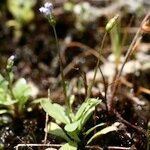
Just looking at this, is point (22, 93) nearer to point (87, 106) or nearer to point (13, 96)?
point (13, 96)

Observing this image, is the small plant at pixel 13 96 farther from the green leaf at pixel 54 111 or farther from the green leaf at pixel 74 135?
the green leaf at pixel 74 135

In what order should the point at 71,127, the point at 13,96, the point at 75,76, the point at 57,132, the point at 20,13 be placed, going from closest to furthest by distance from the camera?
the point at 71,127 < the point at 57,132 < the point at 13,96 < the point at 75,76 < the point at 20,13

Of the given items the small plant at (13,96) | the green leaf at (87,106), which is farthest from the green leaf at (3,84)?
the green leaf at (87,106)

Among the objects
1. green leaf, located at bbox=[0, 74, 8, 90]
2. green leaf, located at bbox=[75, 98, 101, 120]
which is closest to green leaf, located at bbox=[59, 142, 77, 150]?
green leaf, located at bbox=[75, 98, 101, 120]

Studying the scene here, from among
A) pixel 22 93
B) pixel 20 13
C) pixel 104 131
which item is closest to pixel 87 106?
pixel 104 131

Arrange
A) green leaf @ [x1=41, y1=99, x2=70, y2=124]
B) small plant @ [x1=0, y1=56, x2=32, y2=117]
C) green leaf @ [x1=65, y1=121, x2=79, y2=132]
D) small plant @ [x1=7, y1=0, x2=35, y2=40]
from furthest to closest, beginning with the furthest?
small plant @ [x1=7, y1=0, x2=35, y2=40], small plant @ [x1=0, y1=56, x2=32, y2=117], green leaf @ [x1=41, y1=99, x2=70, y2=124], green leaf @ [x1=65, y1=121, x2=79, y2=132]

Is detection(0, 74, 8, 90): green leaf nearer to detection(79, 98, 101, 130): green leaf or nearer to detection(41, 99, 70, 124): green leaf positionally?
detection(41, 99, 70, 124): green leaf

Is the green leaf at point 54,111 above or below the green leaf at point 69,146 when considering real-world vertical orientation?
above

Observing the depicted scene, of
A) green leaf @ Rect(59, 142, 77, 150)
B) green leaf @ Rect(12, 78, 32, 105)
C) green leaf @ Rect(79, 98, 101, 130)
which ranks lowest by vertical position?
green leaf @ Rect(59, 142, 77, 150)

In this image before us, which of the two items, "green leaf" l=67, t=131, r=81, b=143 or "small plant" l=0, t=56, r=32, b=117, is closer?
"green leaf" l=67, t=131, r=81, b=143

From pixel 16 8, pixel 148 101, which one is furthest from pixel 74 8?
pixel 148 101
